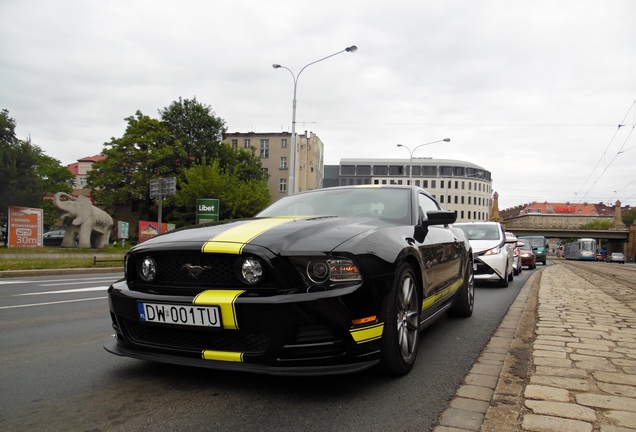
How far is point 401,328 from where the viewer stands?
3.16 metres

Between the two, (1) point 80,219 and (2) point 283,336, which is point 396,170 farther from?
(2) point 283,336

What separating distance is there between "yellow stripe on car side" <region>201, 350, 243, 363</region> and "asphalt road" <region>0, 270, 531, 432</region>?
0.26 metres

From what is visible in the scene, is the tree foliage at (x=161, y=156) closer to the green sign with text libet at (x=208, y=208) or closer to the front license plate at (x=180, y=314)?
the green sign with text libet at (x=208, y=208)

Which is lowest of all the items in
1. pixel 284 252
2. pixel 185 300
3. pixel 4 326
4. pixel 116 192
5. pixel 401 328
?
pixel 4 326

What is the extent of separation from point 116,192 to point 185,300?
4599 centimetres

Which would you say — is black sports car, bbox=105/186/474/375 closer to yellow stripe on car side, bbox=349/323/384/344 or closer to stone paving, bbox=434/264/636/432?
yellow stripe on car side, bbox=349/323/384/344

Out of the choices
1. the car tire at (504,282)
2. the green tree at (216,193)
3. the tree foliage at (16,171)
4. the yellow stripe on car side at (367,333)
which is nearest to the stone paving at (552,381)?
the yellow stripe on car side at (367,333)

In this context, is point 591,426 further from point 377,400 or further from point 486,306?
point 486,306

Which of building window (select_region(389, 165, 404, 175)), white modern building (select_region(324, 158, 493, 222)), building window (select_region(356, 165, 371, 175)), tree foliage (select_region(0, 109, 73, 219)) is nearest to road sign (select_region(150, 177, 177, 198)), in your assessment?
tree foliage (select_region(0, 109, 73, 219))

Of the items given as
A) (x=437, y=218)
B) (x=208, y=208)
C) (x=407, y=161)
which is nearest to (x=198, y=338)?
(x=437, y=218)

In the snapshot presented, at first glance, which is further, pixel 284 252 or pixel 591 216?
pixel 591 216

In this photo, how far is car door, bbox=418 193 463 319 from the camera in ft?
12.5

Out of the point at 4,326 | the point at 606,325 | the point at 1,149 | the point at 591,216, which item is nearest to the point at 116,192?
the point at 1,149

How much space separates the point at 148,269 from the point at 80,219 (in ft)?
86.1
